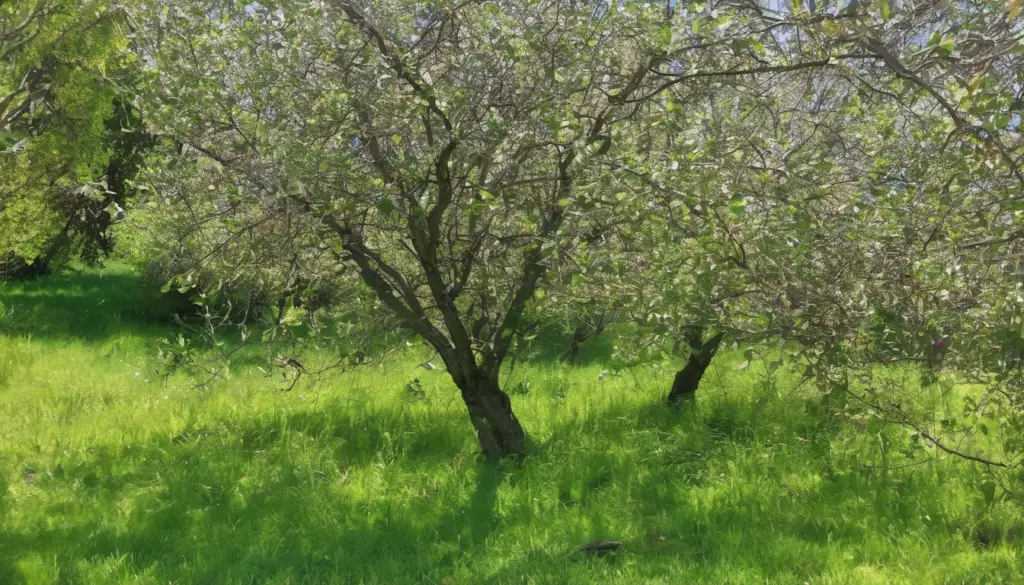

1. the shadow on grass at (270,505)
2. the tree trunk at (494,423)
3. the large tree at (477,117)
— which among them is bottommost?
the shadow on grass at (270,505)

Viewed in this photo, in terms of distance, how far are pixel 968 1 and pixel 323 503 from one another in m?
5.44

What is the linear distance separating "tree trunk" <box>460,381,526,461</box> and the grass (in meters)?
0.20

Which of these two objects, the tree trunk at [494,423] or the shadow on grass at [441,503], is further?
the tree trunk at [494,423]

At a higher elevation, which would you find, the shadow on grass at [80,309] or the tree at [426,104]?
the tree at [426,104]

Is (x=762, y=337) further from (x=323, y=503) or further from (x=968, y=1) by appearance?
(x=323, y=503)

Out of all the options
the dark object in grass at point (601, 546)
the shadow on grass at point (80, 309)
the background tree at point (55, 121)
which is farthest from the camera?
the shadow on grass at point (80, 309)

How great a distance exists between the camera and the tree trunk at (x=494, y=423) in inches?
285

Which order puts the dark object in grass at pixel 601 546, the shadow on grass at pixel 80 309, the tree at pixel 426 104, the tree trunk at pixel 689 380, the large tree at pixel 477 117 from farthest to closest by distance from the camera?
the shadow on grass at pixel 80 309 < the tree trunk at pixel 689 380 < the dark object in grass at pixel 601 546 < the tree at pixel 426 104 < the large tree at pixel 477 117

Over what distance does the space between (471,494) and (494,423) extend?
84 centimetres

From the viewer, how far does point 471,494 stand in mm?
6660

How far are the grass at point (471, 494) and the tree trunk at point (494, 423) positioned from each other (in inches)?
7.8

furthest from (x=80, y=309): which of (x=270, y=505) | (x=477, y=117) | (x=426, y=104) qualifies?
(x=426, y=104)

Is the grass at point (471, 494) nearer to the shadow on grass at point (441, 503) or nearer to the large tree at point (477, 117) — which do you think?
the shadow on grass at point (441, 503)

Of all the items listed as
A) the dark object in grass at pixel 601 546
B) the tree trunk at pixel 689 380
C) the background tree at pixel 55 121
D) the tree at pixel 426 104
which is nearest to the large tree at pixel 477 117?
the tree at pixel 426 104
